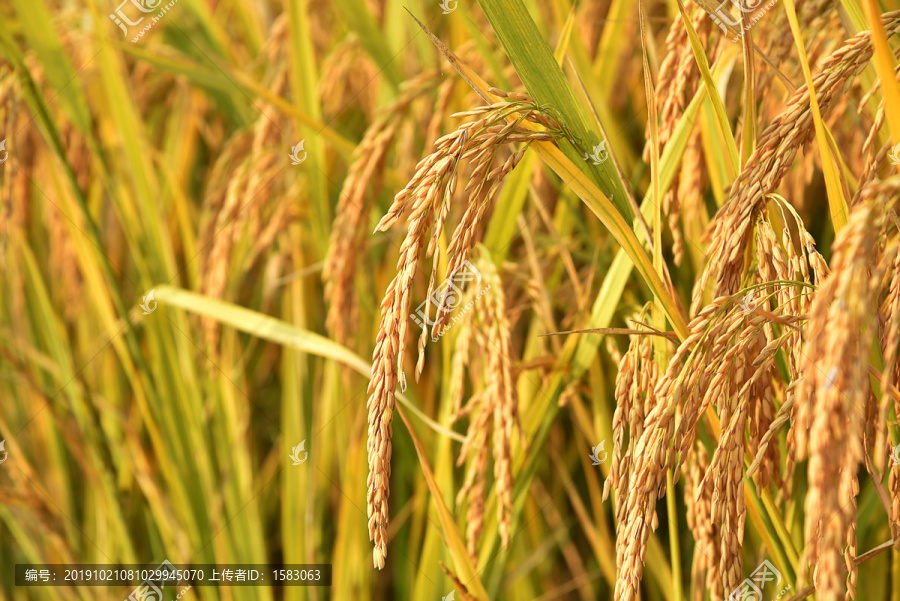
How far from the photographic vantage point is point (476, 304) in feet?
2.69

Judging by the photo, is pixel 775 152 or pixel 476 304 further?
pixel 476 304

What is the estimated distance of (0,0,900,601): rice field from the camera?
473 mm

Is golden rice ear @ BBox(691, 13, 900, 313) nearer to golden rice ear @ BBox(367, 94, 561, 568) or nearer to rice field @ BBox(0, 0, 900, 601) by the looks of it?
rice field @ BBox(0, 0, 900, 601)

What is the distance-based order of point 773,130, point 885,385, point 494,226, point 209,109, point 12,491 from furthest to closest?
point 209,109
point 12,491
point 494,226
point 773,130
point 885,385

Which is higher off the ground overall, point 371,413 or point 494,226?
point 494,226

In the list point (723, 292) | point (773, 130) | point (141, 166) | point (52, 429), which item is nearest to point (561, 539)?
point (723, 292)

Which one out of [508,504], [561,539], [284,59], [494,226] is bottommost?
[561,539]

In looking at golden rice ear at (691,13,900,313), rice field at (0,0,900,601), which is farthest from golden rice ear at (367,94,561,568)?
golden rice ear at (691,13,900,313)

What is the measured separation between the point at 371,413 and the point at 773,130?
0.44m

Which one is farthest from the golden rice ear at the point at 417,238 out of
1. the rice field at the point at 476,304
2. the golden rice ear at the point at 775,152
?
the golden rice ear at the point at 775,152

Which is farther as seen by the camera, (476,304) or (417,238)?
(476,304)

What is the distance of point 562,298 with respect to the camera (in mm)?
1174

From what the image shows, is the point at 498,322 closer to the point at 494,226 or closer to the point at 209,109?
the point at 494,226

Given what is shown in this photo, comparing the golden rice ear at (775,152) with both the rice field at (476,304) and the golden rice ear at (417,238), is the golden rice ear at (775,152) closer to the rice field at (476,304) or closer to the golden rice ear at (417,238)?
the rice field at (476,304)
